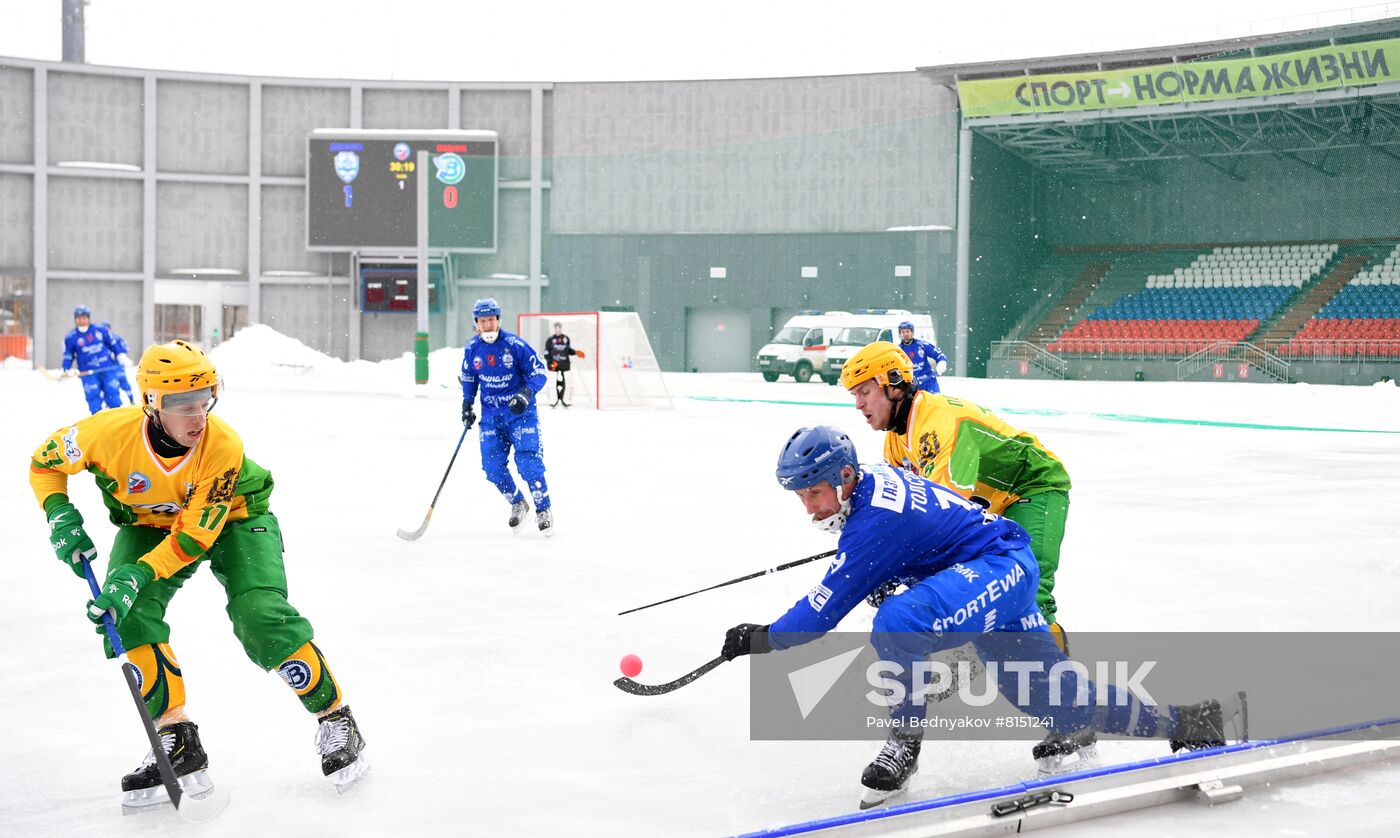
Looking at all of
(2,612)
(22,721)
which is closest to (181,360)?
(22,721)

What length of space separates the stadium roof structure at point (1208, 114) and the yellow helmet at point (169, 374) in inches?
1134

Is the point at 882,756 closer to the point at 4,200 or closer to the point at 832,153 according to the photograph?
the point at 832,153

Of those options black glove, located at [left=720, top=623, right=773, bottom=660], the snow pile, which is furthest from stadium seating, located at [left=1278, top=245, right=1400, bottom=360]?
black glove, located at [left=720, top=623, right=773, bottom=660]

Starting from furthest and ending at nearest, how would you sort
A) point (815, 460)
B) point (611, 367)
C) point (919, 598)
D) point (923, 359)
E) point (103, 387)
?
1. point (611, 367)
2. point (103, 387)
3. point (923, 359)
4. point (919, 598)
5. point (815, 460)


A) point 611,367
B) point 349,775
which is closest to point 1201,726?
point 349,775

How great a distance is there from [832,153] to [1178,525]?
27.6 m

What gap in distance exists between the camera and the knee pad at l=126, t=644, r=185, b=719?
3.62m

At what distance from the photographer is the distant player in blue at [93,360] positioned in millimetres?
16891

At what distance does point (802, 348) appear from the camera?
3067 cm

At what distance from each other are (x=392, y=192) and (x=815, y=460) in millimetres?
34393

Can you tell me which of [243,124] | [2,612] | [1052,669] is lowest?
[2,612]

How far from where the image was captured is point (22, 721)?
4.19m

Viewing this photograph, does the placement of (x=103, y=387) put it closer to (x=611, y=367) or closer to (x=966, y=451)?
(x=611, y=367)

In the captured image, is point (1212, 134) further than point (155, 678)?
Yes
